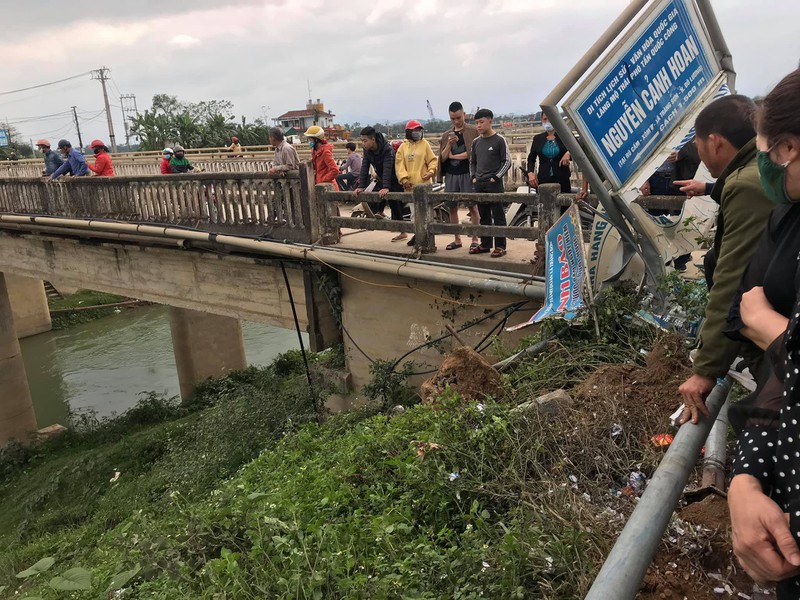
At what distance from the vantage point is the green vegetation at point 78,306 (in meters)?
25.8

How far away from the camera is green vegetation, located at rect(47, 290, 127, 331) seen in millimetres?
25766

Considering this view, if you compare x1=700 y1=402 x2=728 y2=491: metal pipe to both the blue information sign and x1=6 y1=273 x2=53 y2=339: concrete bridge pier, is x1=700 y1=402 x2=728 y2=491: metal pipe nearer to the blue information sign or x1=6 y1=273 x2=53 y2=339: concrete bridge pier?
the blue information sign

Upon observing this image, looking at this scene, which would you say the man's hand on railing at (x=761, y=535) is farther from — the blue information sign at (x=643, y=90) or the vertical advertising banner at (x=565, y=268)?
the vertical advertising banner at (x=565, y=268)

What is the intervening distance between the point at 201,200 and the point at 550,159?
4919 mm

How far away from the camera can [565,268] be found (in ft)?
15.9

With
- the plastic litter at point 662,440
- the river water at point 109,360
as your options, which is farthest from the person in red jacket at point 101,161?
the plastic litter at point 662,440

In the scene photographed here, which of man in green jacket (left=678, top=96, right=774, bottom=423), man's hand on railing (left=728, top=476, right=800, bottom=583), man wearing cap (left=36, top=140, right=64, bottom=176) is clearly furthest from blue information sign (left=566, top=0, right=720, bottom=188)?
man wearing cap (left=36, top=140, right=64, bottom=176)

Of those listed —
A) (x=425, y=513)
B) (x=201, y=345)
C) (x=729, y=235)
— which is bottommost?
(x=201, y=345)

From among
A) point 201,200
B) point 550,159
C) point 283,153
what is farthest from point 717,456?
point 201,200

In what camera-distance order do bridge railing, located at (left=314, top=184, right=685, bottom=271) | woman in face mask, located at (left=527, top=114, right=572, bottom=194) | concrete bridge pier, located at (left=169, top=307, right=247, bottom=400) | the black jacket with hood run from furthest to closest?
concrete bridge pier, located at (left=169, top=307, right=247, bottom=400)
the black jacket with hood
woman in face mask, located at (left=527, top=114, right=572, bottom=194)
bridge railing, located at (left=314, top=184, right=685, bottom=271)

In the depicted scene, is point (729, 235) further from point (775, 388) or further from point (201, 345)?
point (201, 345)

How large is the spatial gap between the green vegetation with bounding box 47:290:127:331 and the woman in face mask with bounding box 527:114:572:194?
23154 mm

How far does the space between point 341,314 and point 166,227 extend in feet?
10.6

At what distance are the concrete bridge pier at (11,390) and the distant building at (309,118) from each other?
1306 inches
